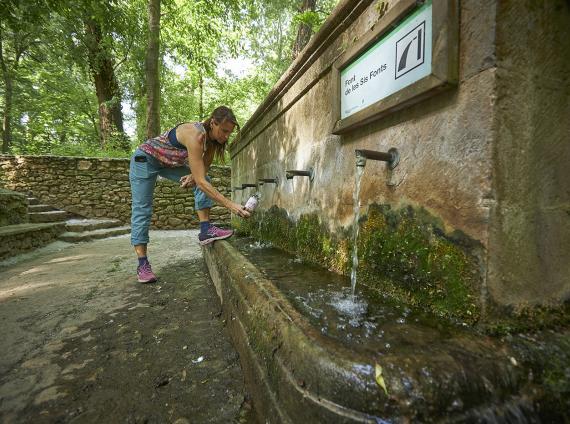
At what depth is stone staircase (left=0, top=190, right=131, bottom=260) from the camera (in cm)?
398

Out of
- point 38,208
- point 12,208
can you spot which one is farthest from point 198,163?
point 38,208

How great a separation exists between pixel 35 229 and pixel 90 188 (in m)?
3.89

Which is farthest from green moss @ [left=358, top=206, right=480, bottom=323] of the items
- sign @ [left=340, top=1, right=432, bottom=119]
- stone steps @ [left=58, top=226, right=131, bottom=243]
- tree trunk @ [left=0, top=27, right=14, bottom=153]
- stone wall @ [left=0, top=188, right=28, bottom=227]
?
tree trunk @ [left=0, top=27, right=14, bottom=153]

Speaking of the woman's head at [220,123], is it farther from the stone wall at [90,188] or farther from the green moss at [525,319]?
the stone wall at [90,188]

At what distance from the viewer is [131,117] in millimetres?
16375

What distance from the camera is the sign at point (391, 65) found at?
44.6 inches

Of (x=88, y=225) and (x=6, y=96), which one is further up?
(x=6, y=96)

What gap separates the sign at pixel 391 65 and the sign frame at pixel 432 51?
25 mm

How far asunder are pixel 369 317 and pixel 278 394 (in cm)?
43

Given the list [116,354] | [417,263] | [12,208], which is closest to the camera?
[417,263]

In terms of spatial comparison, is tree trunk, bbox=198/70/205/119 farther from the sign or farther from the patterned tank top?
the sign

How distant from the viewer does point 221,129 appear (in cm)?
250

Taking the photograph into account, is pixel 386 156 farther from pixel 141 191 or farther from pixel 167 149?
pixel 141 191

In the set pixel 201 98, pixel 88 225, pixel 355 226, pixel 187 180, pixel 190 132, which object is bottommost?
pixel 88 225
